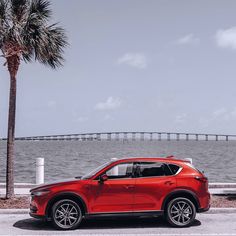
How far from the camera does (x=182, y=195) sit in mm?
9656

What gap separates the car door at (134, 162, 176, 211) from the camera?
9.52 metres

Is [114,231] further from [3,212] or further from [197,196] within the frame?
[3,212]

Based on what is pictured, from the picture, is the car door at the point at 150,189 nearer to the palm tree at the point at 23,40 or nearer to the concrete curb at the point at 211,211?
the concrete curb at the point at 211,211

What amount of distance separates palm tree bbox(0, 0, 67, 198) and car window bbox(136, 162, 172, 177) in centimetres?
524

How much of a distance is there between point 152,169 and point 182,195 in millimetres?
867

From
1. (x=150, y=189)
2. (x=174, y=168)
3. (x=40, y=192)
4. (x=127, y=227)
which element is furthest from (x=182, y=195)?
(x=40, y=192)

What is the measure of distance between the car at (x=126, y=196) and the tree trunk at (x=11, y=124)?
13.5ft

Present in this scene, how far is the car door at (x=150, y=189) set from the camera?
9.52m

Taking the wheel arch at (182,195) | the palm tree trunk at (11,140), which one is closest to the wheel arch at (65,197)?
the wheel arch at (182,195)

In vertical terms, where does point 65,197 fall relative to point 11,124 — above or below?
below

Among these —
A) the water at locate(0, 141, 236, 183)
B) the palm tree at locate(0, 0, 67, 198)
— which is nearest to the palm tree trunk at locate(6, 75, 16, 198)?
the palm tree at locate(0, 0, 67, 198)

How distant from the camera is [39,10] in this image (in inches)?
539

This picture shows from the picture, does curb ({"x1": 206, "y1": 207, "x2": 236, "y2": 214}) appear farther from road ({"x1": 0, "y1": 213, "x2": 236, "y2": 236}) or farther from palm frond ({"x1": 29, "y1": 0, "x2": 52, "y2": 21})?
palm frond ({"x1": 29, "y1": 0, "x2": 52, "y2": 21})

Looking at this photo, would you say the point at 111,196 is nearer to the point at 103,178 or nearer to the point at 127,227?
the point at 103,178
